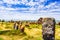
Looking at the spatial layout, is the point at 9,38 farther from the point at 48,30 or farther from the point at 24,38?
the point at 48,30

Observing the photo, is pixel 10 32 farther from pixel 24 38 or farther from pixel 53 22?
pixel 53 22

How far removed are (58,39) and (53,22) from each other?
11112 millimetres

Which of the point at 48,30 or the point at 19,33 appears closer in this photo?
the point at 48,30

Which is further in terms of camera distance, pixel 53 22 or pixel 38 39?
pixel 38 39

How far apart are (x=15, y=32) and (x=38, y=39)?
3868 mm

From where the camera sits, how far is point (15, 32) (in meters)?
27.5

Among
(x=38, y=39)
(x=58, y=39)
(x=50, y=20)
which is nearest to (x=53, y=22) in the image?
(x=50, y=20)

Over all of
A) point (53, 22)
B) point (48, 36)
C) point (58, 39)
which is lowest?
point (58, 39)

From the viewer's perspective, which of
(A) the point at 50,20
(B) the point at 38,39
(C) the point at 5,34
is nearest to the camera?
(A) the point at 50,20

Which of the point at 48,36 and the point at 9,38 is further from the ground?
the point at 48,36

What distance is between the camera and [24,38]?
25.5 metres

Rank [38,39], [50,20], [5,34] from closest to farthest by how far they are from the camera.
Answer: [50,20] → [38,39] → [5,34]

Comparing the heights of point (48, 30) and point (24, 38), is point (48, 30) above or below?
above

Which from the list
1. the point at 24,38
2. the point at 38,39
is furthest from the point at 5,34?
the point at 38,39
